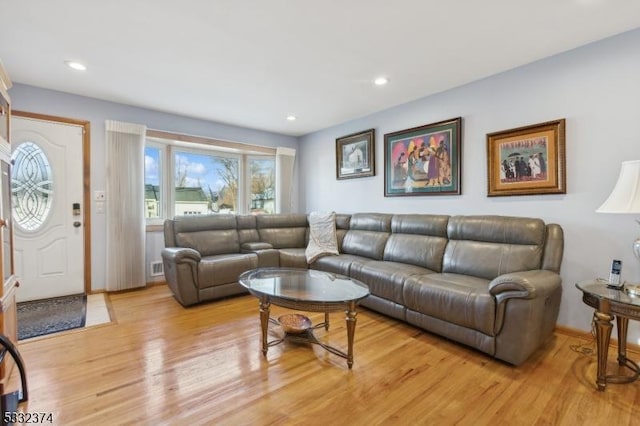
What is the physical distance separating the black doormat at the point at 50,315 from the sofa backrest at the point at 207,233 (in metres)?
1.13

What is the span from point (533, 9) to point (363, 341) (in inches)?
106

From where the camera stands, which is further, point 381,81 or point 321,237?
point 321,237

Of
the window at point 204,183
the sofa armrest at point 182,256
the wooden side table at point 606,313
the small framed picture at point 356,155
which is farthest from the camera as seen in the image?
the window at point 204,183

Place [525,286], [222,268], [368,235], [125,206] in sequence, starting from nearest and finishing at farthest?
[525,286], [222,268], [125,206], [368,235]

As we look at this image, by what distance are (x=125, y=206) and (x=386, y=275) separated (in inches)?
130

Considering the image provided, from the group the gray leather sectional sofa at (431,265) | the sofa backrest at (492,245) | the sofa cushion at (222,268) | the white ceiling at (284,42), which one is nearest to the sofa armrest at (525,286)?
the gray leather sectional sofa at (431,265)

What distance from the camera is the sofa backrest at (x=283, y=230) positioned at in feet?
14.8

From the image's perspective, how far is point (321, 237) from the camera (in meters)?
4.18

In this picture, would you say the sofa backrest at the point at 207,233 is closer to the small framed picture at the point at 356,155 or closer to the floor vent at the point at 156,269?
the floor vent at the point at 156,269

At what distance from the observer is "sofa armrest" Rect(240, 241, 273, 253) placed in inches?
157

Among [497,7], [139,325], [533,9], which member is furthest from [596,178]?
[139,325]

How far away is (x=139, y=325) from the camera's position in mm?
2703

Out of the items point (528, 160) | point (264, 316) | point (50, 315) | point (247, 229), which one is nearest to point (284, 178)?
point (247, 229)

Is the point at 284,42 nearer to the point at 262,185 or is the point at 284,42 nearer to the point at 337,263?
the point at 337,263
